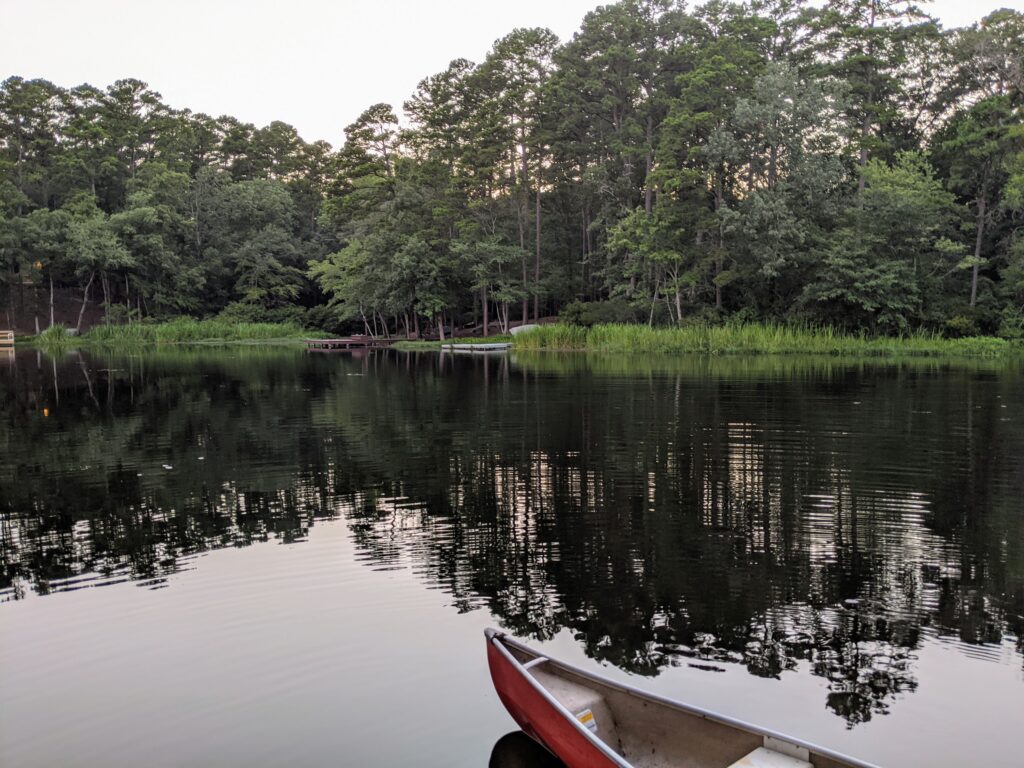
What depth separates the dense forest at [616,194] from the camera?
40938mm

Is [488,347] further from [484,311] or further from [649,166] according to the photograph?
[649,166]

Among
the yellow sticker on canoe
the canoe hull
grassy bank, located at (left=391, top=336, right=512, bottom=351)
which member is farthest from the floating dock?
the yellow sticker on canoe

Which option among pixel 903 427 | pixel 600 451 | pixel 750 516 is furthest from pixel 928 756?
pixel 903 427

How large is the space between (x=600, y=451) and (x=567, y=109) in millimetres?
38882

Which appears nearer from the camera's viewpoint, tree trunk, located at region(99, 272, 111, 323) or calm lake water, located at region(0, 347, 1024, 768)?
calm lake water, located at region(0, 347, 1024, 768)

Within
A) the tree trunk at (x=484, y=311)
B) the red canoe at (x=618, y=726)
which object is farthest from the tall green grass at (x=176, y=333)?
the red canoe at (x=618, y=726)

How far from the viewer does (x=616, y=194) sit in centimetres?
4953

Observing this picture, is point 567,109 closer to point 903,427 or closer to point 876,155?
point 876,155

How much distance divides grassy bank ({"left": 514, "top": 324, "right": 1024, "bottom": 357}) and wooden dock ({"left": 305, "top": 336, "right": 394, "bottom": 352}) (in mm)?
18978

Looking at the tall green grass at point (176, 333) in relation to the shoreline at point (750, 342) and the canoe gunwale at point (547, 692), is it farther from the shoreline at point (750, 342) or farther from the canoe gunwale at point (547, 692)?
the canoe gunwale at point (547, 692)

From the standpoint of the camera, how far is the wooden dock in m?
54.5

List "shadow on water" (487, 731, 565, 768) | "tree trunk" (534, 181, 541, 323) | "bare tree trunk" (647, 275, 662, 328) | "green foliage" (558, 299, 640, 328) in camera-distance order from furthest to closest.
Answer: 1. "tree trunk" (534, 181, 541, 323)
2. "green foliage" (558, 299, 640, 328)
3. "bare tree trunk" (647, 275, 662, 328)
4. "shadow on water" (487, 731, 565, 768)

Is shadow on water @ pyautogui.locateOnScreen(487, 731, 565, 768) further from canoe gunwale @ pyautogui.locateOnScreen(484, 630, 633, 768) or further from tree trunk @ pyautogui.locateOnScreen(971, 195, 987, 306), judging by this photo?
tree trunk @ pyautogui.locateOnScreen(971, 195, 987, 306)

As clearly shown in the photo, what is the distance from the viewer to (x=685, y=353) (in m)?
39.6
